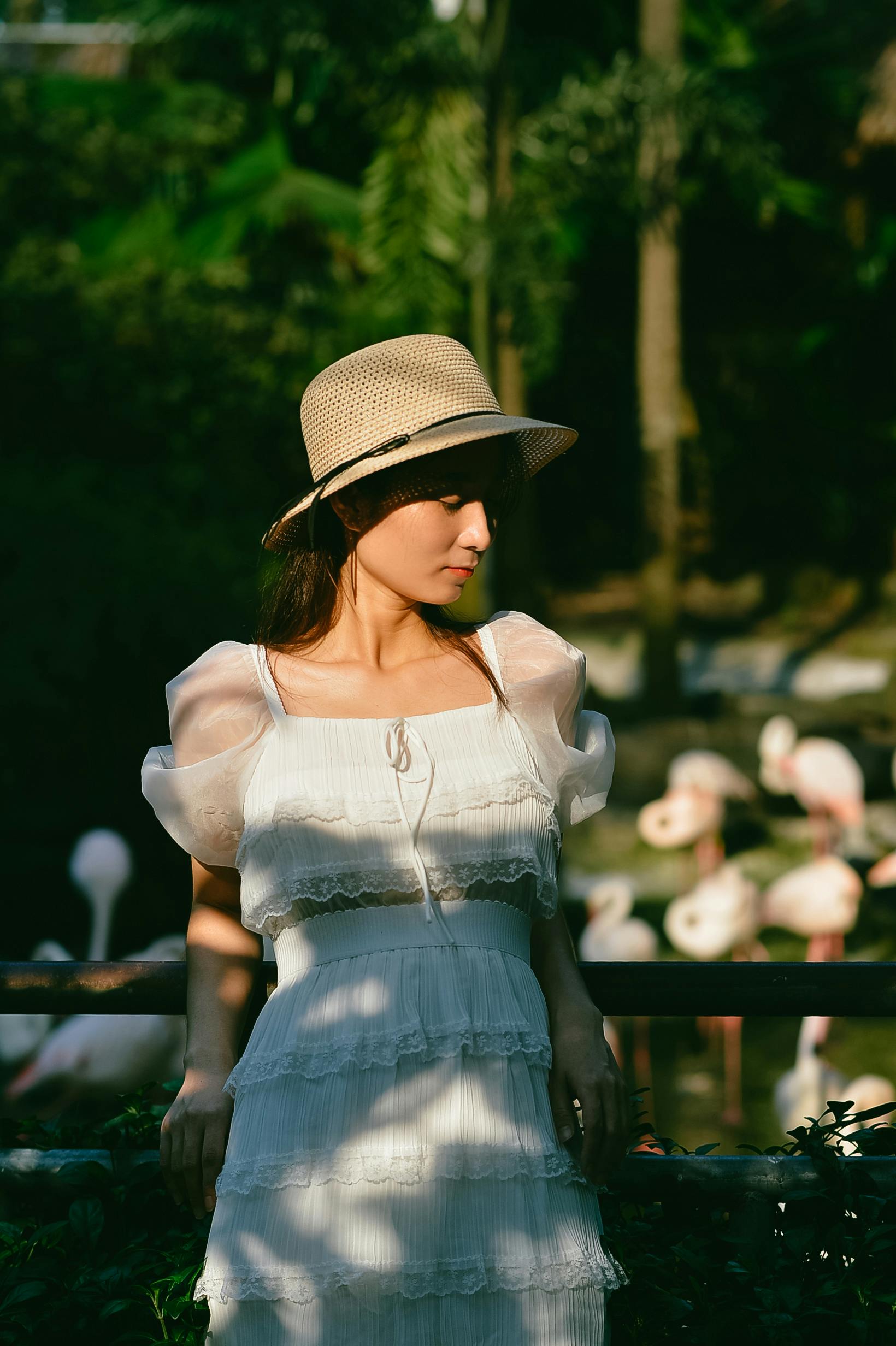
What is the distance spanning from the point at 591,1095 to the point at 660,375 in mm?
8505

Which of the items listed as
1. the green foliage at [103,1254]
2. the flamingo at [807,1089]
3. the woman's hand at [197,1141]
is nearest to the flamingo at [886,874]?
the flamingo at [807,1089]

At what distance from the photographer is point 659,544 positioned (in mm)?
10094

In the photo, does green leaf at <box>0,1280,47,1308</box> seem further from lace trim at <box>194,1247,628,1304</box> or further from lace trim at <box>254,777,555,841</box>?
lace trim at <box>254,777,555,841</box>

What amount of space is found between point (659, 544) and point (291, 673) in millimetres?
8550

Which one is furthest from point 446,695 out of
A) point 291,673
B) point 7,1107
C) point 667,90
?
point 667,90

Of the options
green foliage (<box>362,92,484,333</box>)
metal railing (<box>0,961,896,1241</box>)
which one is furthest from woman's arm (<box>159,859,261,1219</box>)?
green foliage (<box>362,92,484,333</box>)

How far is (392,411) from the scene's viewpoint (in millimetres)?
1712

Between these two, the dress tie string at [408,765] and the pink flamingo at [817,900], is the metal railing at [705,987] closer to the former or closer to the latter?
the dress tie string at [408,765]

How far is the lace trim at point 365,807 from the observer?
162 centimetres

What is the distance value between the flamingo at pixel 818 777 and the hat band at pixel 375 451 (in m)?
A: 6.06

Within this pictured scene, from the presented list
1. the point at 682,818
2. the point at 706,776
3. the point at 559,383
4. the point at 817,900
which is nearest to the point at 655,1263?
the point at 817,900

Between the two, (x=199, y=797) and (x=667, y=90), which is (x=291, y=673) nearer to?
(x=199, y=797)

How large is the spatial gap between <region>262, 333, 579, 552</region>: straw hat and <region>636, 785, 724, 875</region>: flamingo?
19.8ft

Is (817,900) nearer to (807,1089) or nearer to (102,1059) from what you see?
(807,1089)
